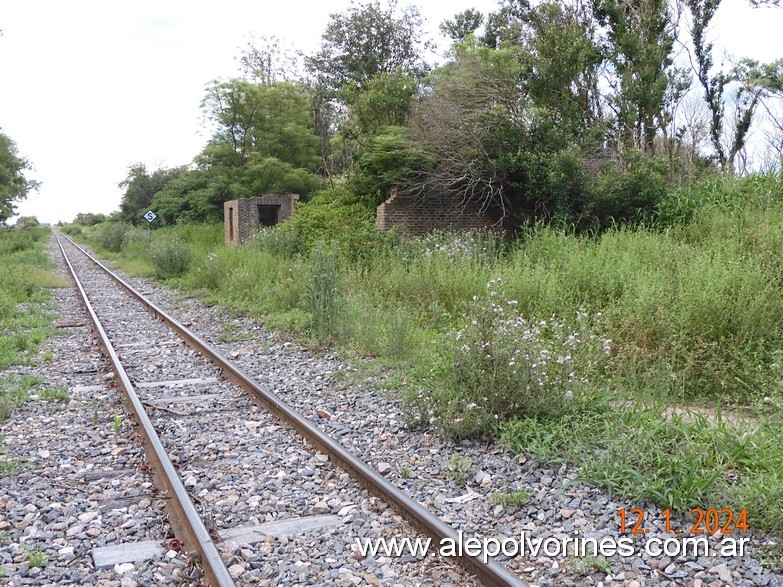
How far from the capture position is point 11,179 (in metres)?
53.5

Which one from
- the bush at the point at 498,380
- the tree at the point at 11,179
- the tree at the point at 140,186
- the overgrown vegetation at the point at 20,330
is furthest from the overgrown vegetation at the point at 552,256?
the tree at the point at 11,179

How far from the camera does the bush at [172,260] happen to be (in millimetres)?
20469

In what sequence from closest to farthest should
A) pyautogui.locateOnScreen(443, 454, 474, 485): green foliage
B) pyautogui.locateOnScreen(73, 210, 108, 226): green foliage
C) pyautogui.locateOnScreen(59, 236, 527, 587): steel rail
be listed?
1. pyautogui.locateOnScreen(59, 236, 527, 587): steel rail
2. pyautogui.locateOnScreen(443, 454, 474, 485): green foliage
3. pyautogui.locateOnScreen(73, 210, 108, 226): green foliage

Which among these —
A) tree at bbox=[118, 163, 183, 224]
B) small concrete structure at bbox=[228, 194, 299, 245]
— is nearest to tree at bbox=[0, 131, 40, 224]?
tree at bbox=[118, 163, 183, 224]

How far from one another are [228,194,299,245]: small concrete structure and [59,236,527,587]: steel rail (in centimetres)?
1558

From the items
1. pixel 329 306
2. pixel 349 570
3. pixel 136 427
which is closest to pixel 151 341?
pixel 329 306

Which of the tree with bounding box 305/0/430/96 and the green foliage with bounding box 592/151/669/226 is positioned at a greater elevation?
the tree with bounding box 305/0/430/96

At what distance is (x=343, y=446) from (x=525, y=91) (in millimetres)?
14833

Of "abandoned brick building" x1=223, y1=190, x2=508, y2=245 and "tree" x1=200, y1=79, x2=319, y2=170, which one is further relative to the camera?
"tree" x1=200, y1=79, x2=319, y2=170

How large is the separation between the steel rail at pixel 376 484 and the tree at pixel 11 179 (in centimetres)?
4993

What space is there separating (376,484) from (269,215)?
20954 millimetres

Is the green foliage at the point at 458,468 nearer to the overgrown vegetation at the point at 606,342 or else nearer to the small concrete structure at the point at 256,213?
the overgrown vegetation at the point at 606,342

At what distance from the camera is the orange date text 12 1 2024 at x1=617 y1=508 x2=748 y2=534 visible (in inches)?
147

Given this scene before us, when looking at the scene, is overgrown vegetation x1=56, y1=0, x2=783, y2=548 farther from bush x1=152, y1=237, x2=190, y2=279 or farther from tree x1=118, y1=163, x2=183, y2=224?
tree x1=118, y1=163, x2=183, y2=224
